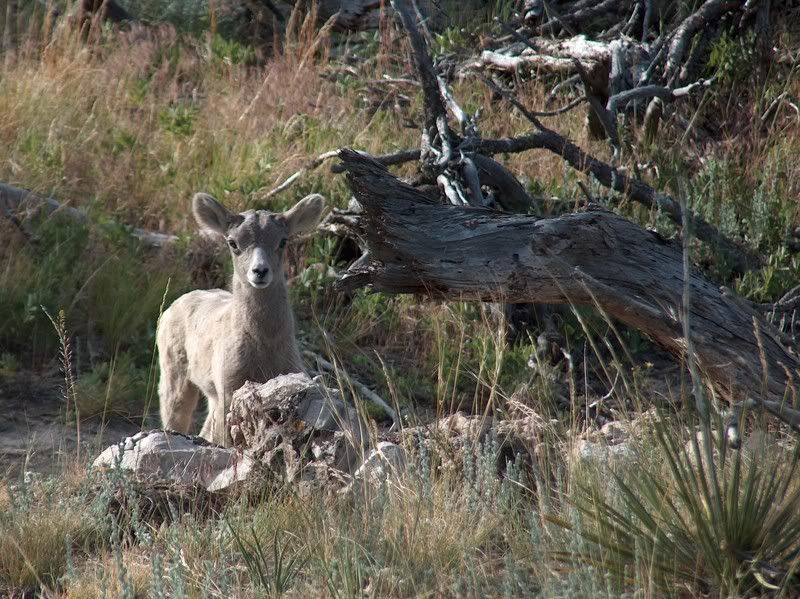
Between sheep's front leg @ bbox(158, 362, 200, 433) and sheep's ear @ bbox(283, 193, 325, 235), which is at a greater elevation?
sheep's ear @ bbox(283, 193, 325, 235)

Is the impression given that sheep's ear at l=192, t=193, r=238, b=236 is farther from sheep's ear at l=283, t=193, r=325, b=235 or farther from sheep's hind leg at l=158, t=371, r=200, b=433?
sheep's hind leg at l=158, t=371, r=200, b=433

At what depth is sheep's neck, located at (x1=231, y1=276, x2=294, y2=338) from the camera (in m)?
6.40

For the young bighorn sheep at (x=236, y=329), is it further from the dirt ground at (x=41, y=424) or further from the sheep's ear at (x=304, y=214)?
the dirt ground at (x=41, y=424)

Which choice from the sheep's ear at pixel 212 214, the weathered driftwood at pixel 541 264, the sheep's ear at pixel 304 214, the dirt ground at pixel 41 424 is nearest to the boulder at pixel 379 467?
the weathered driftwood at pixel 541 264

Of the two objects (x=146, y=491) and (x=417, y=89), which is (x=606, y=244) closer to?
(x=146, y=491)

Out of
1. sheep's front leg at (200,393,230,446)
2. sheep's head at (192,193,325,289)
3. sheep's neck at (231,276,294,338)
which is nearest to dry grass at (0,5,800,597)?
sheep's neck at (231,276,294,338)

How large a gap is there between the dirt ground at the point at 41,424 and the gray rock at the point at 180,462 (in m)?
1.06

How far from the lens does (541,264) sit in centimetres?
474

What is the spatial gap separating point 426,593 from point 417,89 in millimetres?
8077

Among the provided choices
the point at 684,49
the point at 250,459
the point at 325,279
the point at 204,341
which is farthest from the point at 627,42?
the point at 250,459

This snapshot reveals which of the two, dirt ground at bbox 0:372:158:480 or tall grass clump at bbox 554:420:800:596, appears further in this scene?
dirt ground at bbox 0:372:158:480

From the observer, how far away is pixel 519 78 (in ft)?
33.8

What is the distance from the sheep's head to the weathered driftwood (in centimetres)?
144

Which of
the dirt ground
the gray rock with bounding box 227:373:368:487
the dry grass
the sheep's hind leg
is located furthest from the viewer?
the sheep's hind leg
